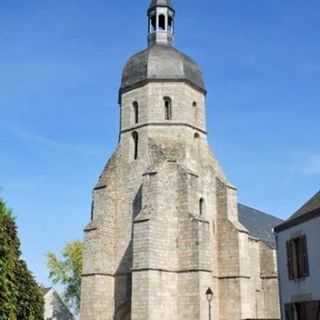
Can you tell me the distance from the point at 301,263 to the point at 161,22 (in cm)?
1824

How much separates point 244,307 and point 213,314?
1.49 metres

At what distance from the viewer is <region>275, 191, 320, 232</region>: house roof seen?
13827 millimetres

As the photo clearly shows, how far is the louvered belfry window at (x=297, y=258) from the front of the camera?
14162 mm

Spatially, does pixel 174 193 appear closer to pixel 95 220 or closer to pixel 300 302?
pixel 95 220

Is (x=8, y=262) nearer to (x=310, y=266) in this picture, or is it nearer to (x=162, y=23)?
(x=310, y=266)

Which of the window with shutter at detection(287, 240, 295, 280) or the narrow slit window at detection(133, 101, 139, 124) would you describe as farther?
the narrow slit window at detection(133, 101, 139, 124)

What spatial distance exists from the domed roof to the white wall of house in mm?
13061

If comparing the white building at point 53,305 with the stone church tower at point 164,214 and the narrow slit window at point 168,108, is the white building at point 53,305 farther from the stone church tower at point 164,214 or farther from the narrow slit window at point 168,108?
the narrow slit window at point 168,108

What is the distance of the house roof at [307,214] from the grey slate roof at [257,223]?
53.6 feet

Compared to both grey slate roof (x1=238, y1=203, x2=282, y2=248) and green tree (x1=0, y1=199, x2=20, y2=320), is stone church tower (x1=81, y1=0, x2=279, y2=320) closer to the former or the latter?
grey slate roof (x1=238, y1=203, x2=282, y2=248)

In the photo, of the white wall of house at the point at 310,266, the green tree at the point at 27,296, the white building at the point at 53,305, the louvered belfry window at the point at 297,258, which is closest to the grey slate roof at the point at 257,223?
the white wall of house at the point at 310,266

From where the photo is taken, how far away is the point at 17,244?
1292cm

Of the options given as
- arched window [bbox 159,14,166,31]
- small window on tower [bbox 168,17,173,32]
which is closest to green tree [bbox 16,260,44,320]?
arched window [bbox 159,14,166,31]

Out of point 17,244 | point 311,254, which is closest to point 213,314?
point 311,254
